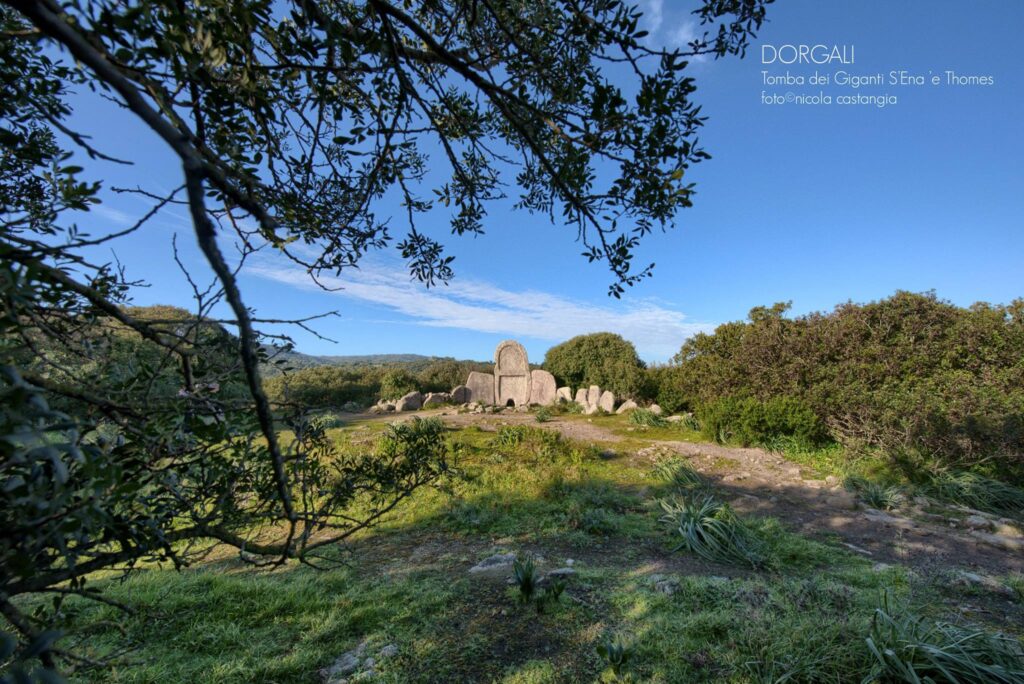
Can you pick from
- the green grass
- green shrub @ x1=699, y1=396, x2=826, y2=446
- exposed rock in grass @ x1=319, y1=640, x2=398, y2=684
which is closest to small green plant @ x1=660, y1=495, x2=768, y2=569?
the green grass

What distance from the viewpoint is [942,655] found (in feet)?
8.05

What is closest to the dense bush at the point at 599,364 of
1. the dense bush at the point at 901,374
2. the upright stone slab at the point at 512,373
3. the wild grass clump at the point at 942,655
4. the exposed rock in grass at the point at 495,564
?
the upright stone slab at the point at 512,373

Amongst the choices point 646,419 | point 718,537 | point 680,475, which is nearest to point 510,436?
point 680,475

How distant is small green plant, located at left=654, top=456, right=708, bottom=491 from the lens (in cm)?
714

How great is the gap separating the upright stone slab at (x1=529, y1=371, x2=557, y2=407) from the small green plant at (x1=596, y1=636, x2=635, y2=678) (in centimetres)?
1568

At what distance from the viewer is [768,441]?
33.3 ft

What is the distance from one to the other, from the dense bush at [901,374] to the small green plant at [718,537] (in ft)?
16.5

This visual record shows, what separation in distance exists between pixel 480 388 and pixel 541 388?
8.64ft

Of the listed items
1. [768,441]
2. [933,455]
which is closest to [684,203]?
[933,455]

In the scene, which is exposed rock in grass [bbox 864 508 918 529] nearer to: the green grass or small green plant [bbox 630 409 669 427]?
the green grass

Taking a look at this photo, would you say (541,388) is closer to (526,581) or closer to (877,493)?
(877,493)

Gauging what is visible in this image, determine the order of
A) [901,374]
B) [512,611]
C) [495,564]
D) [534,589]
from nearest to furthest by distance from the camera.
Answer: [512,611] → [534,589] → [495,564] → [901,374]

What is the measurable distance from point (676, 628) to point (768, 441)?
8.48 meters

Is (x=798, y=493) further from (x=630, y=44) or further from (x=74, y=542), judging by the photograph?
(x=74, y=542)
